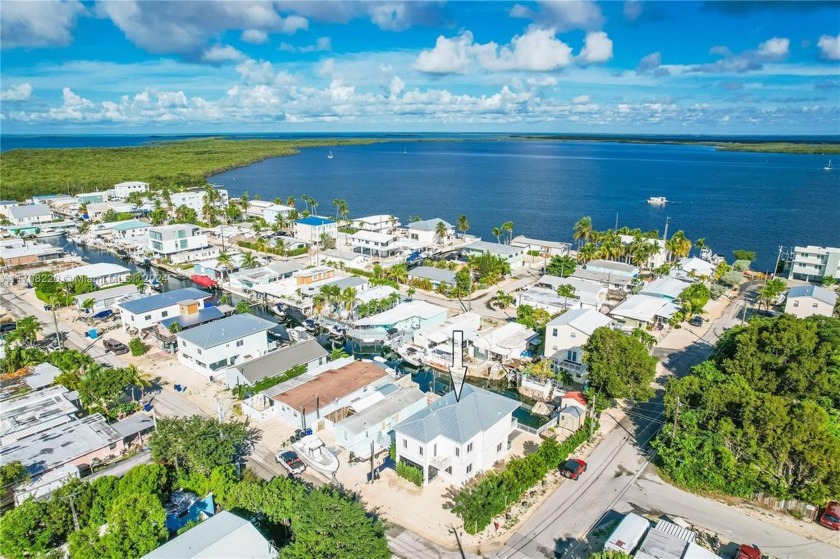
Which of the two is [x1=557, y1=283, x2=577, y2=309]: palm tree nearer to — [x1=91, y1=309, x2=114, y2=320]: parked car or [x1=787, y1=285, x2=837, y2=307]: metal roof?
[x1=787, y1=285, x2=837, y2=307]: metal roof

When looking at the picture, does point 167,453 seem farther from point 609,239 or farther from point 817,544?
point 609,239

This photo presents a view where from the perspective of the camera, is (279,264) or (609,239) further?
(609,239)

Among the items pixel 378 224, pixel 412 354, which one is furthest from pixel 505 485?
pixel 378 224

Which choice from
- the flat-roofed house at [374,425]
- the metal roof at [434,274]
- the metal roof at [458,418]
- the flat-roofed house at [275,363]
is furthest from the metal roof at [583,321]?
the metal roof at [434,274]

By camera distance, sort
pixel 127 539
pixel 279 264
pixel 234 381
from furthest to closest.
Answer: pixel 279 264 < pixel 234 381 < pixel 127 539

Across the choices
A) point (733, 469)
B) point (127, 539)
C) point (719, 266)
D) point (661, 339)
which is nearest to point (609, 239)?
point (719, 266)

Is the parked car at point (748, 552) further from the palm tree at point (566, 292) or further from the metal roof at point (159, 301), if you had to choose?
the metal roof at point (159, 301)
